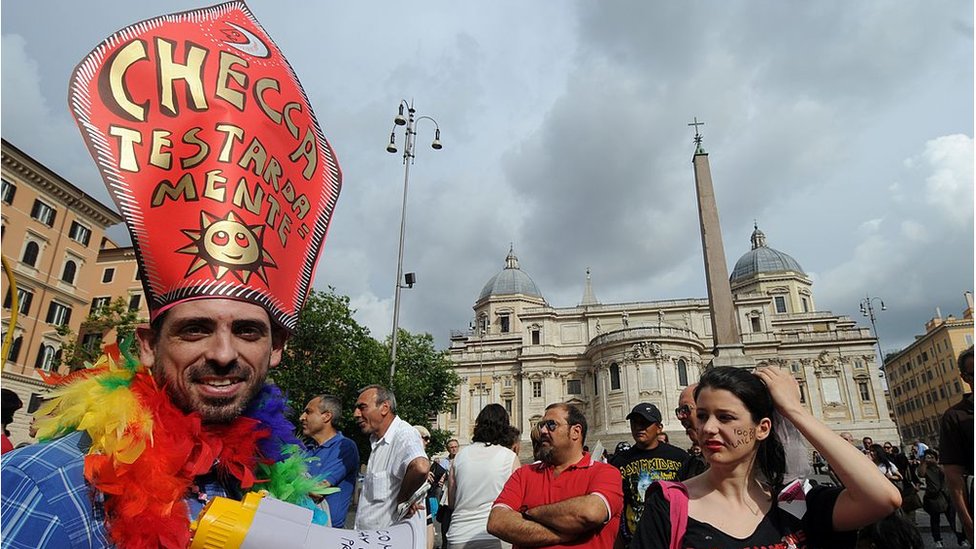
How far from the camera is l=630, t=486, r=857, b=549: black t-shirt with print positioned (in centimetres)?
193

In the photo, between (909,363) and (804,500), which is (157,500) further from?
(909,363)

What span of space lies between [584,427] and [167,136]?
282cm

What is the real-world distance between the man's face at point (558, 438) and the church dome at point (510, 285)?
190 ft

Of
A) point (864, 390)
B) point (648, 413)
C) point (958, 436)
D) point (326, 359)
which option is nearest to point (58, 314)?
point (326, 359)

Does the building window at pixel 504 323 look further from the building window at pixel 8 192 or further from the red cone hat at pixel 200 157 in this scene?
the red cone hat at pixel 200 157

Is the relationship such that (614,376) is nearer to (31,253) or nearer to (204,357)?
(31,253)

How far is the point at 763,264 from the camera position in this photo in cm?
5875

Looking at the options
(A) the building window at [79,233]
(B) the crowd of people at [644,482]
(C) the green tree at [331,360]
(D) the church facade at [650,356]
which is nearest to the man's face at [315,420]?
(B) the crowd of people at [644,482]

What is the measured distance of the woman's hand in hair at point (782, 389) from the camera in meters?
2.02

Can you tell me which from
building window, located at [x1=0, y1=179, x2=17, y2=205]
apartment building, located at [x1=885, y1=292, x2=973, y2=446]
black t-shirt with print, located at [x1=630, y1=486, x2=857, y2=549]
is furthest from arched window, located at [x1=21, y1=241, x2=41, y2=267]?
apartment building, located at [x1=885, y1=292, x2=973, y2=446]

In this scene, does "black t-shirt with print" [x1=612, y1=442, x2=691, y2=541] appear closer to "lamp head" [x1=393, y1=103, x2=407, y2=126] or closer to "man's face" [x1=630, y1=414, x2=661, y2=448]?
"man's face" [x1=630, y1=414, x2=661, y2=448]

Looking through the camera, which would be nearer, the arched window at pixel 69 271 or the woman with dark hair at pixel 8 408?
the woman with dark hair at pixel 8 408

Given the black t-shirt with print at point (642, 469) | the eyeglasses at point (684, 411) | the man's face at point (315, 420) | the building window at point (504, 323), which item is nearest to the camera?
the eyeglasses at point (684, 411)

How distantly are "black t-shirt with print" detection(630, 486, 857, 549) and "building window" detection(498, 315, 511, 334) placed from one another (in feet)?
187
